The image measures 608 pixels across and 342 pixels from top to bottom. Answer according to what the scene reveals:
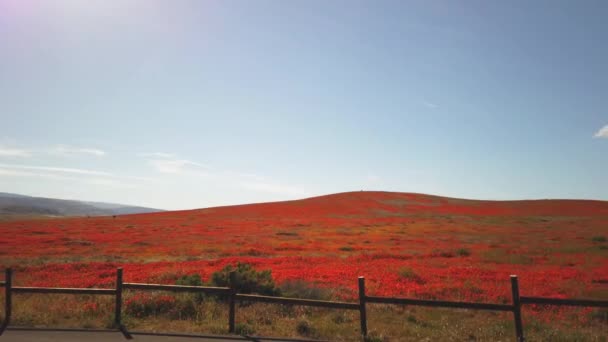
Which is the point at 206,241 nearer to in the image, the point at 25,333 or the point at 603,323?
the point at 25,333

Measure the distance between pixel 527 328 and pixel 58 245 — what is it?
129ft

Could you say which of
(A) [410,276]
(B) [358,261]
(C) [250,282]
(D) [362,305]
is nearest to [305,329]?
(D) [362,305]

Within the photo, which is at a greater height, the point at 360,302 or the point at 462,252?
the point at 360,302

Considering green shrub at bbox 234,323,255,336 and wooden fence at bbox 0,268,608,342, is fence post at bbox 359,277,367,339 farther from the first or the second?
green shrub at bbox 234,323,255,336

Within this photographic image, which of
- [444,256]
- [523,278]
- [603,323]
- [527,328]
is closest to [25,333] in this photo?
[527,328]

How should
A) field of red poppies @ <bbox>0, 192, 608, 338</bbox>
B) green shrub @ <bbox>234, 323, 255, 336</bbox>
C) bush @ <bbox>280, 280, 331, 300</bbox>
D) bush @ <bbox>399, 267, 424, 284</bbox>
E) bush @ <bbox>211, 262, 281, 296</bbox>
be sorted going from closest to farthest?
green shrub @ <bbox>234, 323, 255, 336</bbox> → bush @ <bbox>211, 262, 281, 296</bbox> → bush @ <bbox>280, 280, 331, 300</bbox> → field of red poppies @ <bbox>0, 192, 608, 338</bbox> → bush @ <bbox>399, 267, 424, 284</bbox>

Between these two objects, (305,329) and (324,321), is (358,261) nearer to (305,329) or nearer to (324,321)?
(324,321)

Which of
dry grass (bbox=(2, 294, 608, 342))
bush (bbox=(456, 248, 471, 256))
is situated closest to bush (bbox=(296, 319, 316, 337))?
dry grass (bbox=(2, 294, 608, 342))

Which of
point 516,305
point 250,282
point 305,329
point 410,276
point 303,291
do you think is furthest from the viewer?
point 410,276

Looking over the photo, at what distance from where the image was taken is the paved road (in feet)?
28.6

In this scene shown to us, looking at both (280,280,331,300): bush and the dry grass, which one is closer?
the dry grass

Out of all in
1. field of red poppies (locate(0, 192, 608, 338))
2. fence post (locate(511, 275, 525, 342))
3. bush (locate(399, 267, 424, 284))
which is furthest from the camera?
bush (locate(399, 267, 424, 284))

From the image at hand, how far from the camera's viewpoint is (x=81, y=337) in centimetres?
892

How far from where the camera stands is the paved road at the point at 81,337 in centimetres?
870
